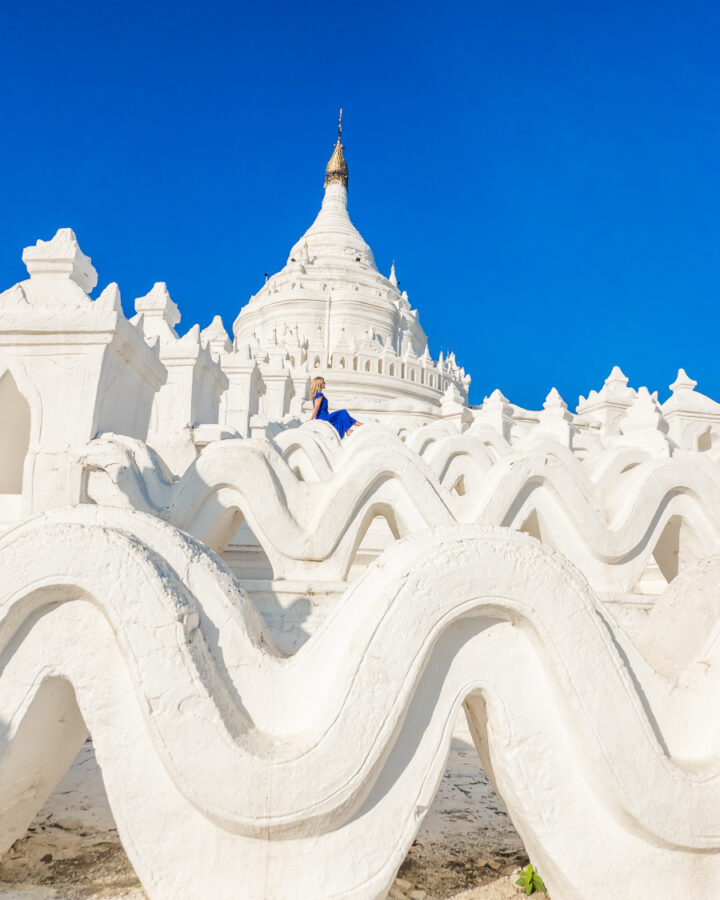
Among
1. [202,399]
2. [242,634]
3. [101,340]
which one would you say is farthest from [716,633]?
[202,399]

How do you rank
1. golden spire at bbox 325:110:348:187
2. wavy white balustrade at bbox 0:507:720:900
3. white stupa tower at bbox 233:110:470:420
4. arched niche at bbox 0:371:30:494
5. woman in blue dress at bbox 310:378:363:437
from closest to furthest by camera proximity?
wavy white balustrade at bbox 0:507:720:900
arched niche at bbox 0:371:30:494
woman in blue dress at bbox 310:378:363:437
white stupa tower at bbox 233:110:470:420
golden spire at bbox 325:110:348:187

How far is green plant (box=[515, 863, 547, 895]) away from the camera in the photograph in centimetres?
252

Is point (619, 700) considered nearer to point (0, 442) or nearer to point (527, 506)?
point (527, 506)

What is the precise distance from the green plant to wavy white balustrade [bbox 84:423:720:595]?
2142 millimetres

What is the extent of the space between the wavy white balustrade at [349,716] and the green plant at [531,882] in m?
0.40

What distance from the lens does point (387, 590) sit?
2.20 meters

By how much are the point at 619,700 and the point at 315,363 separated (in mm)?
25651

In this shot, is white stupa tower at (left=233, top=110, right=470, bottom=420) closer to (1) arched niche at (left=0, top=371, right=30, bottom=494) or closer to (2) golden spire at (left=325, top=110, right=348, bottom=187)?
(2) golden spire at (left=325, top=110, right=348, bottom=187)

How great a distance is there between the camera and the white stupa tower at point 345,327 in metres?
25.8

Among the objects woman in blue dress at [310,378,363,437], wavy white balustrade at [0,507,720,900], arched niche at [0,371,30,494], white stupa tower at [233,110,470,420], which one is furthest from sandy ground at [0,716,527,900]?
white stupa tower at [233,110,470,420]

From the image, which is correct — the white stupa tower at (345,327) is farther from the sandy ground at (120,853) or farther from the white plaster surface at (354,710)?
the white plaster surface at (354,710)

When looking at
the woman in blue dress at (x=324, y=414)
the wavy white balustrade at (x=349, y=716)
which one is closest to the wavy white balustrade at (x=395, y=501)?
the wavy white balustrade at (x=349, y=716)

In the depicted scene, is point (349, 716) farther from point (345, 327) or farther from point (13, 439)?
point (345, 327)

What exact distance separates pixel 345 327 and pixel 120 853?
3162cm
